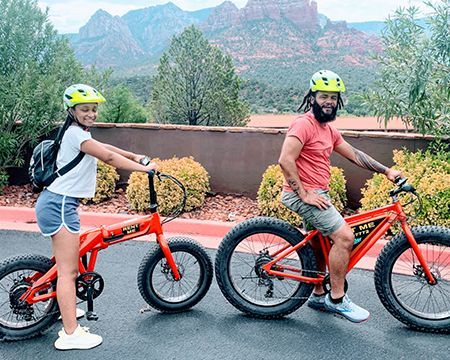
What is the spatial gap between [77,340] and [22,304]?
474 mm

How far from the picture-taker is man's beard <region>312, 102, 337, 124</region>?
13.0ft

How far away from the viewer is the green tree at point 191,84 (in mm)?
13719

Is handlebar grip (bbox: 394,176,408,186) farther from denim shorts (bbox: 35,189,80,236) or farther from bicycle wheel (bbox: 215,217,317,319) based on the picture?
denim shorts (bbox: 35,189,80,236)

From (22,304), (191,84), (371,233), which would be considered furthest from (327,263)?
(191,84)

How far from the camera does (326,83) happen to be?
3926mm

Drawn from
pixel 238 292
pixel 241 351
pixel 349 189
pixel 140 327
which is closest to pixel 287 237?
pixel 238 292

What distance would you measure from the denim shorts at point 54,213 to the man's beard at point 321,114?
176cm

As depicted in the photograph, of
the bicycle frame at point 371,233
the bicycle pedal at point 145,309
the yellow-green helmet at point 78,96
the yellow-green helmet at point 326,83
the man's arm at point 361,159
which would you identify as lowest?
the bicycle pedal at point 145,309

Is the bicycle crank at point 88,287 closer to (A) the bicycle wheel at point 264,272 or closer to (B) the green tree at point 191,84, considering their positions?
(A) the bicycle wheel at point 264,272

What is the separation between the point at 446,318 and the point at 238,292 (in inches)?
60.2

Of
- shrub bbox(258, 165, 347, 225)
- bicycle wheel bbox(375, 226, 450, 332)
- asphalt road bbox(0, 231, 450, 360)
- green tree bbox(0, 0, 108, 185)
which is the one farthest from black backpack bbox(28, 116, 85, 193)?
green tree bbox(0, 0, 108, 185)

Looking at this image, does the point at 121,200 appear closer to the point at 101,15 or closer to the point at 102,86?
the point at 102,86

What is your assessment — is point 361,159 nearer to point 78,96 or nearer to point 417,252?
point 417,252

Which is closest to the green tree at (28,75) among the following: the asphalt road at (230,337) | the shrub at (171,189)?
the shrub at (171,189)
